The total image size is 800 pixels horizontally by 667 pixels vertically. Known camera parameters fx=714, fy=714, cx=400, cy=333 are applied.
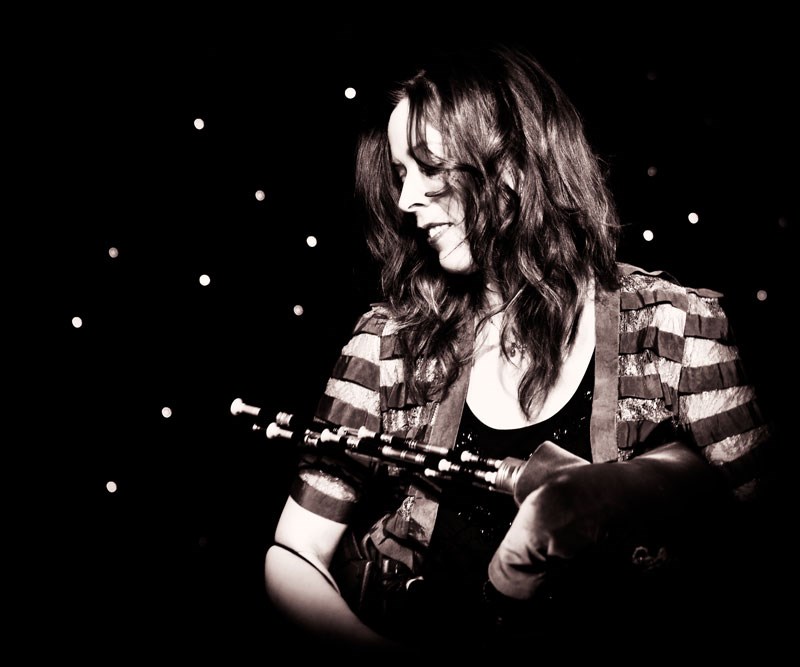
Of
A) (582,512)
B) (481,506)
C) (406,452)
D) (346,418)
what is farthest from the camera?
(346,418)

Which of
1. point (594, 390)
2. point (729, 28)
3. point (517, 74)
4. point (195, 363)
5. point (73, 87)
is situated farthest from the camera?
point (195, 363)

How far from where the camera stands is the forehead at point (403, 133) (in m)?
1.18

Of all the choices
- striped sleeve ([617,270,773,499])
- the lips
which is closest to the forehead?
the lips

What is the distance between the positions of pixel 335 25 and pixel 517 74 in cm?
57

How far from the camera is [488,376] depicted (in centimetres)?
124

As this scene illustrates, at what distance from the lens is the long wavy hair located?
3.88ft

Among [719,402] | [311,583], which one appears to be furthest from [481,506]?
[719,402]

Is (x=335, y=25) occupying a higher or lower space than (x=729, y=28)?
lower

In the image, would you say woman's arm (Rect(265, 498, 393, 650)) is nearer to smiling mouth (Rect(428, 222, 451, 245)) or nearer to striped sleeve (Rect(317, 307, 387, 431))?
striped sleeve (Rect(317, 307, 387, 431))

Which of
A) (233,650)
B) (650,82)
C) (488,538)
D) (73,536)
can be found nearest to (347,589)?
(488,538)

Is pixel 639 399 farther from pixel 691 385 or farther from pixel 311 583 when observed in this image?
pixel 311 583

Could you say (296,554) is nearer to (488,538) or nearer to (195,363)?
(488,538)

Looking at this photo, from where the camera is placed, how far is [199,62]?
5.30ft

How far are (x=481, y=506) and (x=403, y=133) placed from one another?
629mm
